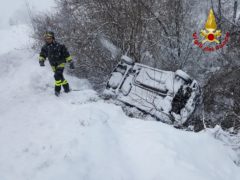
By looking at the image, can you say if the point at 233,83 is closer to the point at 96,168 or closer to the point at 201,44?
the point at 201,44

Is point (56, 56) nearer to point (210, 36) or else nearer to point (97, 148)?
point (97, 148)

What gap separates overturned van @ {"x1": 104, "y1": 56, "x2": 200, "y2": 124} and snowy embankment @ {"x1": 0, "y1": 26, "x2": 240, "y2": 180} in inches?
29.1

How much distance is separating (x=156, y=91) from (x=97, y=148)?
8.71 ft

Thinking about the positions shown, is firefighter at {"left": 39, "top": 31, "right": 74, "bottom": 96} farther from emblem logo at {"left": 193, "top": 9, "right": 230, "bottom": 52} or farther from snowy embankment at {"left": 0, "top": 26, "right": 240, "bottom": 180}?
emblem logo at {"left": 193, "top": 9, "right": 230, "bottom": 52}

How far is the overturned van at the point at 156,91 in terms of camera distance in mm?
5578

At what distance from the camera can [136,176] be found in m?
3.39

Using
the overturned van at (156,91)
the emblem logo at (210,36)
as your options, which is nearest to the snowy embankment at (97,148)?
the overturned van at (156,91)

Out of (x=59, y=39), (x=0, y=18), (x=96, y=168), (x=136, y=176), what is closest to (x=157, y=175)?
(x=136, y=176)

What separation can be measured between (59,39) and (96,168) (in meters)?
6.31

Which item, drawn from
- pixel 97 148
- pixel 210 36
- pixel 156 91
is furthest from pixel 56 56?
pixel 210 36

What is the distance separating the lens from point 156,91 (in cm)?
597

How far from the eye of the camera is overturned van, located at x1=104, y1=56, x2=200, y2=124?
5578mm

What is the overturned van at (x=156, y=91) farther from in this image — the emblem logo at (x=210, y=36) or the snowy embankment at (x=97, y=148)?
the emblem logo at (x=210, y=36)

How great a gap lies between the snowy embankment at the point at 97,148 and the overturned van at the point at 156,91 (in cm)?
74
